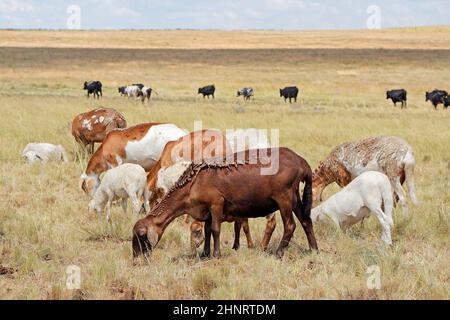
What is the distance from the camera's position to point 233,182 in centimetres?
760

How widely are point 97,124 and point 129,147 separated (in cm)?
366

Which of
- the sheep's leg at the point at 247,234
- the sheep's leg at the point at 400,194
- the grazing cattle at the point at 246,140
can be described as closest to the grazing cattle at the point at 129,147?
the grazing cattle at the point at 246,140

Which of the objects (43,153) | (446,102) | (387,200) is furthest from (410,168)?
(446,102)

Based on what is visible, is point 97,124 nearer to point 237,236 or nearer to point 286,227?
point 237,236

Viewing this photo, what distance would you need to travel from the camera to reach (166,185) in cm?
951

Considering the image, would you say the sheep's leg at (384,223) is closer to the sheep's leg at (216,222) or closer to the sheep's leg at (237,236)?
the sheep's leg at (237,236)

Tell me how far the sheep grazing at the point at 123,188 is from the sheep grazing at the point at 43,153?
5.09 meters

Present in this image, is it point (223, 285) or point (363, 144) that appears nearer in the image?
point (223, 285)

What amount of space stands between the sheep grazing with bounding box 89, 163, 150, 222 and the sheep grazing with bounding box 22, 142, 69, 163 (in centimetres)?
509

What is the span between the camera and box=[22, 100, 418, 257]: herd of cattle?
24.9ft

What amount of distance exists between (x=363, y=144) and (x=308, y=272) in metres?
4.04

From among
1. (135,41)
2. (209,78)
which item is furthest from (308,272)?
(135,41)

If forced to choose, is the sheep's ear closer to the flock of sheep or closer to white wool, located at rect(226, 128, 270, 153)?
the flock of sheep
